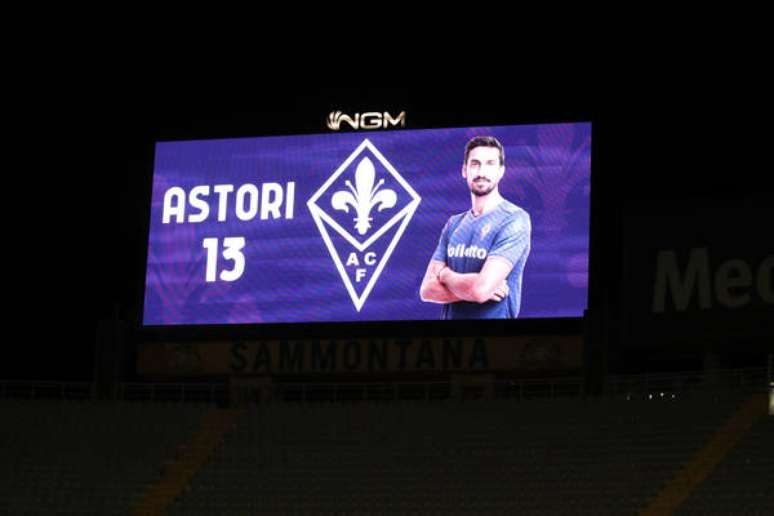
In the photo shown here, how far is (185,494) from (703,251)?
6.75 meters

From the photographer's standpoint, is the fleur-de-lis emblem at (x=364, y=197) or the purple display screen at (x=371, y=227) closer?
the purple display screen at (x=371, y=227)

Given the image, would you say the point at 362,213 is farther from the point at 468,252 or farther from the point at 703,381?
the point at 703,381

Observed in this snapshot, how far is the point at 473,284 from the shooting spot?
856 inches

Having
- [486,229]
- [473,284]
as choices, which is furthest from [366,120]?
[473,284]

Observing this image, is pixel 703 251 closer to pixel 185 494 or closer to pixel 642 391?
pixel 642 391

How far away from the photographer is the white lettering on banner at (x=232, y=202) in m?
22.8

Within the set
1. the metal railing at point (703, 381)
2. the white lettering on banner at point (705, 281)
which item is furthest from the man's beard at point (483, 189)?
the metal railing at point (703, 381)

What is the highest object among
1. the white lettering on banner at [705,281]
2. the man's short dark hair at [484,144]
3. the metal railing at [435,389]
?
the man's short dark hair at [484,144]

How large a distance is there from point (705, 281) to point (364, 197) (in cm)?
451

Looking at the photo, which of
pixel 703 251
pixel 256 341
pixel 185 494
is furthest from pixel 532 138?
pixel 185 494

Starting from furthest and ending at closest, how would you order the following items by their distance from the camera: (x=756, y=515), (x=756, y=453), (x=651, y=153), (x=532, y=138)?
1. (x=651, y=153)
2. (x=532, y=138)
3. (x=756, y=453)
4. (x=756, y=515)

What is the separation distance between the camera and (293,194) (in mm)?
22750

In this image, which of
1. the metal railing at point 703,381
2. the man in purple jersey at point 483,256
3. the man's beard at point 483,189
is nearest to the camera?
the metal railing at point 703,381

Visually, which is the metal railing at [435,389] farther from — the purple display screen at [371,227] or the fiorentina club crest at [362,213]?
the fiorentina club crest at [362,213]
